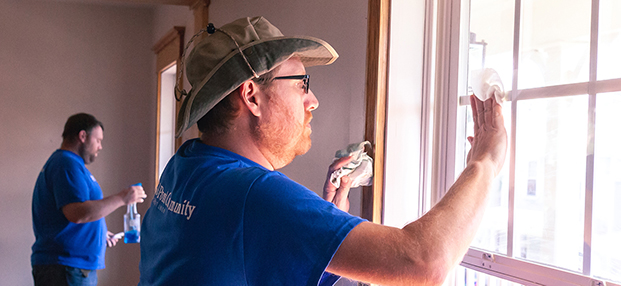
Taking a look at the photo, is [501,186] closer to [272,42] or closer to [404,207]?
[404,207]

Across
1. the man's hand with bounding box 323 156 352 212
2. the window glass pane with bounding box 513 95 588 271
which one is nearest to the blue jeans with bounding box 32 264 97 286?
the man's hand with bounding box 323 156 352 212

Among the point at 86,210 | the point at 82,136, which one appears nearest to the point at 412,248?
the point at 86,210

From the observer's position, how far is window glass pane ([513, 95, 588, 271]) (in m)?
0.87

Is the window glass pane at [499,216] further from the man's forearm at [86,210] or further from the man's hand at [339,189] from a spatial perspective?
the man's forearm at [86,210]

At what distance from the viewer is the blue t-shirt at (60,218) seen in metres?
2.25

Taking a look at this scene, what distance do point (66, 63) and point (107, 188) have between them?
3.84 ft

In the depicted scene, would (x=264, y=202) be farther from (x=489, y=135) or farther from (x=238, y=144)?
(x=489, y=135)

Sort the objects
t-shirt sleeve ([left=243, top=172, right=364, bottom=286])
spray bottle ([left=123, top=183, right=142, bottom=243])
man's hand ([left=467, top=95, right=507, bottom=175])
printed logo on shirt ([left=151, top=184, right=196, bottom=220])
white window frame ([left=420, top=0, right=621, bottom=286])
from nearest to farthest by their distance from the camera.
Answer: t-shirt sleeve ([left=243, top=172, right=364, bottom=286])
printed logo on shirt ([left=151, top=184, right=196, bottom=220])
man's hand ([left=467, top=95, right=507, bottom=175])
white window frame ([left=420, top=0, right=621, bottom=286])
spray bottle ([left=123, top=183, right=142, bottom=243])

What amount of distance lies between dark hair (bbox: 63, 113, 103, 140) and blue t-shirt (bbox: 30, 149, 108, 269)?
0.68ft

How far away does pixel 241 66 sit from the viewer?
82cm

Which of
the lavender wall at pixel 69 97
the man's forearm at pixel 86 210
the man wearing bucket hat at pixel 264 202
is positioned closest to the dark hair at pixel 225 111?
the man wearing bucket hat at pixel 264 202

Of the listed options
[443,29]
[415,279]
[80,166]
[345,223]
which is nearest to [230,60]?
[345,223]

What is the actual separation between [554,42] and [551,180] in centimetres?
29

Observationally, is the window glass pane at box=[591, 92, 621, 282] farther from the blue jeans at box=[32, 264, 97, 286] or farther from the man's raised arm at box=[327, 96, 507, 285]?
the blue jeans at box=[32, 264, 97, 286]
